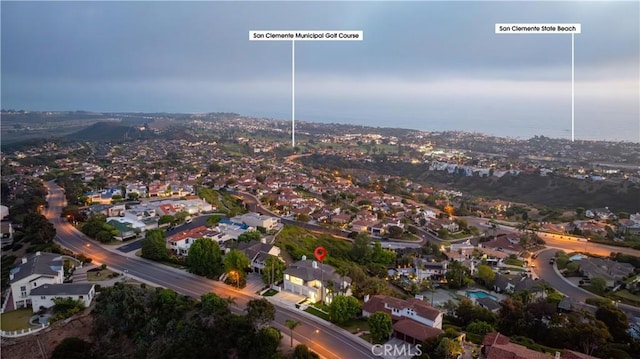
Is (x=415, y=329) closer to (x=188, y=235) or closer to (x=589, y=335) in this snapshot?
(x=589, y=335)

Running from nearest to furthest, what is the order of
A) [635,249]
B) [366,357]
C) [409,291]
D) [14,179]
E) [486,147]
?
[366,357], [409,291], [635,249], [14,179], [486,147]

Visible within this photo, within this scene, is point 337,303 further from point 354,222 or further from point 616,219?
point 616,219

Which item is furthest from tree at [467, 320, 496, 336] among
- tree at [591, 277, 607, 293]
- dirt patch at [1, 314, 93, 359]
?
→ dirt patch at [1, 314, 93, 359]

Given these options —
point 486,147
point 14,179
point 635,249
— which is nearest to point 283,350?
point 635,249

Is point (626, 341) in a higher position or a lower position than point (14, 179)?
lower

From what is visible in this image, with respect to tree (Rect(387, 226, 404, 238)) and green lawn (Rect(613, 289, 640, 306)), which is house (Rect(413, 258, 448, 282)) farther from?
green lawn (Rect(613, 289, 640, 306))

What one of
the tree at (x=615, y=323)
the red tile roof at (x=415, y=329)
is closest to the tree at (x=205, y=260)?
the red tile roof at (x=415, y=329)
